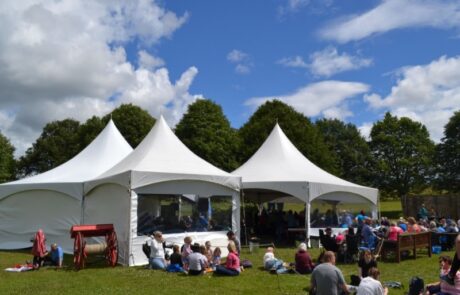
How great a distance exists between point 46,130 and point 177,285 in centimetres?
3740

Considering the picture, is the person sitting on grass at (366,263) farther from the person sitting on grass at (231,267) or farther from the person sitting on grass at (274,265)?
the person sitting on grass at (231,267)

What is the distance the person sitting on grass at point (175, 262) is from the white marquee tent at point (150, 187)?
122 cm

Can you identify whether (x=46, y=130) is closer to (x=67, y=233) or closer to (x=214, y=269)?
(x=67, y=233)

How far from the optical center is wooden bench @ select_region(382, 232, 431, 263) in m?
10.8

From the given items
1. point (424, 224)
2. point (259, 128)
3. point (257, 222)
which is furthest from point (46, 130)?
point (424, 224)

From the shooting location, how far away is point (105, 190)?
11820 millimetres

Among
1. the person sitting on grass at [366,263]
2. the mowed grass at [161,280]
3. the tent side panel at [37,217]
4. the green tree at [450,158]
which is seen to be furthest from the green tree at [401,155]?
the person sitting on grass at [366,263]

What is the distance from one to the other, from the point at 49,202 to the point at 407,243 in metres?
10.2

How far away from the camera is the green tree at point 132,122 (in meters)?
34.9

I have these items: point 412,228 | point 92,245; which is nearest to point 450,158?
point 412,228

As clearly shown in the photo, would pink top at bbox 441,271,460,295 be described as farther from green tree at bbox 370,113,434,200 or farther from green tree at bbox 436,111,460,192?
green tree at bbox 370,113,434,200

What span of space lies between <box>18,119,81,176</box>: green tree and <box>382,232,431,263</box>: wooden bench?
32.2 meters

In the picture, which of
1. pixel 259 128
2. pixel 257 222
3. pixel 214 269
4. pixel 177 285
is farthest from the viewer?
pixel 259 128

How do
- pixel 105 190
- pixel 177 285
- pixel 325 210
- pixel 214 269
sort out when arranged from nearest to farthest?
pixel 177 285 < pixel 214 269 < pixel 105 190 < pixel 325 210
